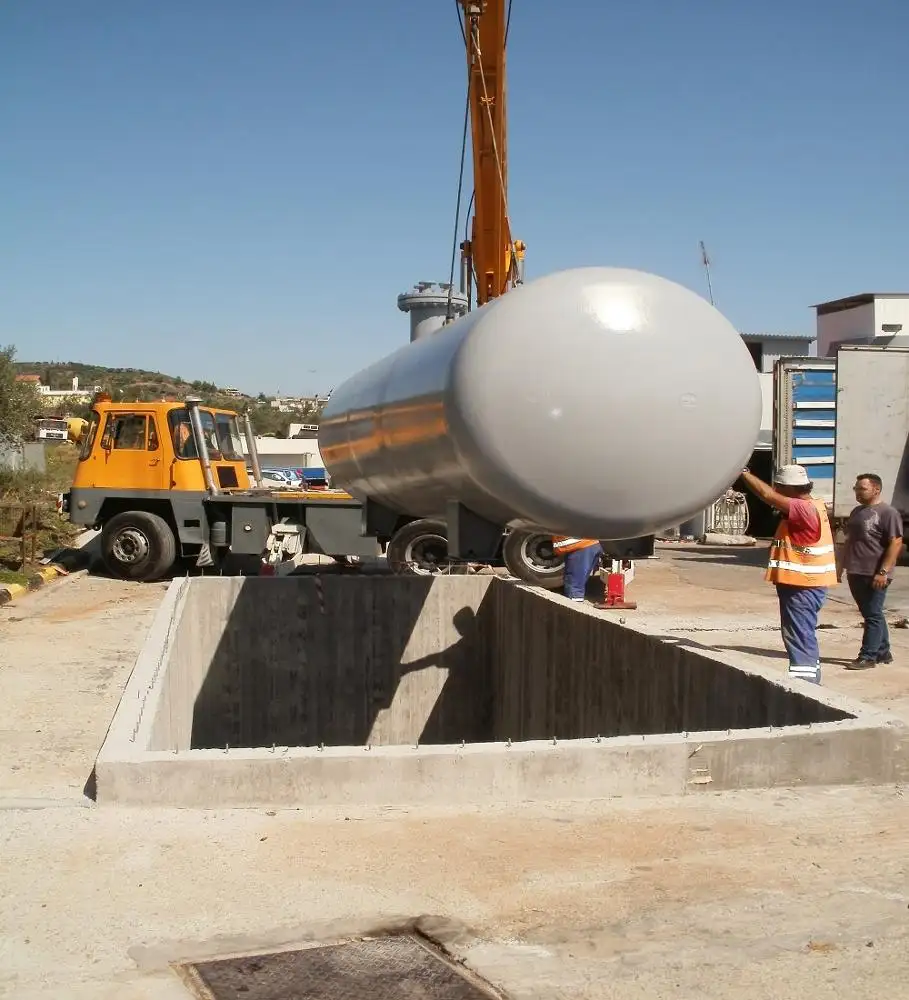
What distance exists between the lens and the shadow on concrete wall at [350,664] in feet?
34.4

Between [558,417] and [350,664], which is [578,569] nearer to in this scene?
[350,664]

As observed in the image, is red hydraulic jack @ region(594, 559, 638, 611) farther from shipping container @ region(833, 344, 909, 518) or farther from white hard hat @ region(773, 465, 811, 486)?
white hard hat @ region(773, 465, 811, 486)

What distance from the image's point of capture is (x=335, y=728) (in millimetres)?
10664

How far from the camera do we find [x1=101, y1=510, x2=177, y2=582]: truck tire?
15.8 metres

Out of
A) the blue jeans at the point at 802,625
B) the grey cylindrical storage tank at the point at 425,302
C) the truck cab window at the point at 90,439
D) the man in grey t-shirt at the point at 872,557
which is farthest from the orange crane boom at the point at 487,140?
the truck cab window at the point at 90,439

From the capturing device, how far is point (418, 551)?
1467 centimetres

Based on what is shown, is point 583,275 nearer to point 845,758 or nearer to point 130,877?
point 845,758

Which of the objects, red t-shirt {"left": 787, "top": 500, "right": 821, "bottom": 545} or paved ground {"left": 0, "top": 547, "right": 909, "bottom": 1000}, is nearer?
paved ground {"left": 0, "top": 547, "right": 909, "bottom": 1000}

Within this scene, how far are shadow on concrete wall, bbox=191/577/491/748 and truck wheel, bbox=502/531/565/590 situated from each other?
3534 mm

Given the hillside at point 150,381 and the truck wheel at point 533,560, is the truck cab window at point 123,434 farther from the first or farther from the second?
the hillside at point 150,381

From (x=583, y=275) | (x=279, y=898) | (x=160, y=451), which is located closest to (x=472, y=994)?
(x=279, y=898)

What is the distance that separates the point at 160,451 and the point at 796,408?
9.74 metres

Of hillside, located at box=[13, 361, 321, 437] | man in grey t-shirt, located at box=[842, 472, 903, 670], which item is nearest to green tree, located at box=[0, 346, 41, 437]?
man in grey t-shirt, located at box=[842, 472, 903, 670]

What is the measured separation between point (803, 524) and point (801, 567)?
0.29 metres
